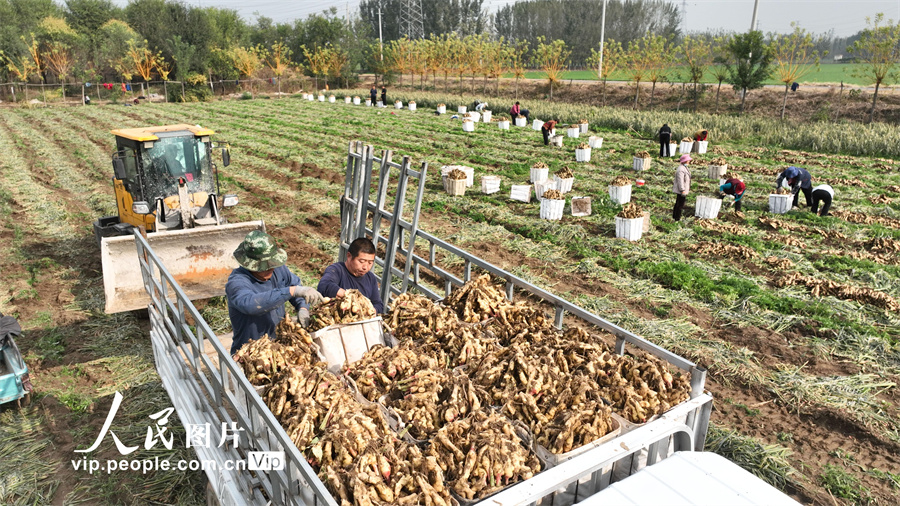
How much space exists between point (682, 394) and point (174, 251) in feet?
27.2

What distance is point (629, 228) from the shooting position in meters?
14.2

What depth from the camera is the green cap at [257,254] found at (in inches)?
220

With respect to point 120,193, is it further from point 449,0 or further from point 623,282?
point 449,0

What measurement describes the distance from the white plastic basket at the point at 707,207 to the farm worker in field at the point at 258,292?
13.0m

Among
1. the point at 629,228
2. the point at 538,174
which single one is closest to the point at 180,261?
the point at 629,228

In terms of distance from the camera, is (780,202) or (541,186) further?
(541,186)

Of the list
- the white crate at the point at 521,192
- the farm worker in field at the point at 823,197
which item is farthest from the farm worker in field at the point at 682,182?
the white crate at the point at 521,192

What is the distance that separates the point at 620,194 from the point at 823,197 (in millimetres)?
5269

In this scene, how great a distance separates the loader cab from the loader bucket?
4.86ft

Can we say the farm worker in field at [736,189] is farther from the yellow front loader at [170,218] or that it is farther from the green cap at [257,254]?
the green cap at [257,254]

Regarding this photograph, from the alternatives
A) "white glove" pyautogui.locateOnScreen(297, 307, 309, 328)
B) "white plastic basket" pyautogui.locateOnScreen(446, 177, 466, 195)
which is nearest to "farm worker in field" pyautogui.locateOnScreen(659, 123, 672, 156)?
"white plastic basket" pyautogui.locateOnScreen(446, 177, 466, 195)

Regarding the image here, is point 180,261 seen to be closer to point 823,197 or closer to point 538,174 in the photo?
point 538,174

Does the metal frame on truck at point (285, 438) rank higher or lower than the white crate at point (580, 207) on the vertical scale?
higher

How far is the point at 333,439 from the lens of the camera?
367 centimetres
